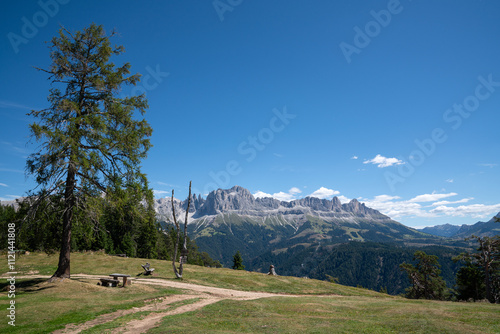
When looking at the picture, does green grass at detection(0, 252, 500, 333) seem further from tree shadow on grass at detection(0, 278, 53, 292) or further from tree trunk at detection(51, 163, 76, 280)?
tree trunk at detection(51, 163, 76, 280)

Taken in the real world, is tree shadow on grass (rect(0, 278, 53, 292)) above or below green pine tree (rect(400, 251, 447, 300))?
above

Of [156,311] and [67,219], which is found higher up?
[67,219]

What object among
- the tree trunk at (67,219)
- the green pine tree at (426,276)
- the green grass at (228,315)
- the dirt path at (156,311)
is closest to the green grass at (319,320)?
the green grass at (228,315)

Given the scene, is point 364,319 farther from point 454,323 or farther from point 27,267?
point 27,267

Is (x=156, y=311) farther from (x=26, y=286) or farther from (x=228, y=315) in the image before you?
(x=26, y=286)

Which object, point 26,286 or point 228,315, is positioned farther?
point 26,286

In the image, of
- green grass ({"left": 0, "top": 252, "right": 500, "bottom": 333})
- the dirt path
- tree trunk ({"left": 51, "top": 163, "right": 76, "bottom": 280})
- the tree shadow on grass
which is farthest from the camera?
tree trunk ({"left": 51, "top": 163, "right": 76, "bottom": 280})

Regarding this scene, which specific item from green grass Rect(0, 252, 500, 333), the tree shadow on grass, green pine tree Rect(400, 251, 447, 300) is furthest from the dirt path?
green pine tree Rect(400, 251, 447, 300)

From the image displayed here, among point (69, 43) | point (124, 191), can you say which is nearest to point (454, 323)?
point (124, 191)

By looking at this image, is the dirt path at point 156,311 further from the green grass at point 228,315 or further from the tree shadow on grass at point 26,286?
the tree shadow on grass at point 26,286

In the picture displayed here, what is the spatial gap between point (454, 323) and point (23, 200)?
102ft

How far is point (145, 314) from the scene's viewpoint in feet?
56.4

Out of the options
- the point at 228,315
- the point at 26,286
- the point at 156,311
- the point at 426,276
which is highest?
the point at 26,286

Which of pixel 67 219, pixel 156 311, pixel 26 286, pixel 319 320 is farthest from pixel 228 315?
pixel 26 286
